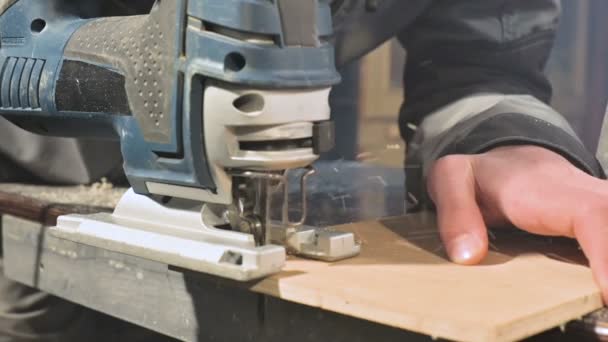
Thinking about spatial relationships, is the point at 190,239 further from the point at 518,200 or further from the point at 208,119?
the point at 518,200

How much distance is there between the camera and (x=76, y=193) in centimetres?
108

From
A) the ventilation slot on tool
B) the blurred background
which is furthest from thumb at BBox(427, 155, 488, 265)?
the blurred background

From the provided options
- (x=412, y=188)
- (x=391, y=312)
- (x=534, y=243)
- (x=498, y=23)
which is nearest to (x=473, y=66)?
(x=498, y=23)

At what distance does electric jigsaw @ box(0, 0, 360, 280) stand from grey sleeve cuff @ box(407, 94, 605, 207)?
0.23 m

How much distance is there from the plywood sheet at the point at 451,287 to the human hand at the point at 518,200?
0.02 meters

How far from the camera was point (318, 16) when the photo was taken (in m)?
0.66

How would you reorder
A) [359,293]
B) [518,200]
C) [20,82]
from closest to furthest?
1. [359,293]
2. [518,200]
3. [20,82]

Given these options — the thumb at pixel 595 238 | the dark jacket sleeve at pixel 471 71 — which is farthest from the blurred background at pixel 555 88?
the thumb at pixel 595 238

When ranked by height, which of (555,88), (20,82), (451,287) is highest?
(20,82)

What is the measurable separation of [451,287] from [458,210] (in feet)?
Answer: 0.47

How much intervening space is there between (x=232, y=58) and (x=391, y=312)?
0.78 feet

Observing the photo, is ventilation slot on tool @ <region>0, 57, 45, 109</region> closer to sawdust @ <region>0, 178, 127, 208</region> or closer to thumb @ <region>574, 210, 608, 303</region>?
sawdust @ <region>0, 178, 127, 208</region>

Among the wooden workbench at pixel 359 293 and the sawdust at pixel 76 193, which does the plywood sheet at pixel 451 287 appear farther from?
the sawdust at pixel 76 193

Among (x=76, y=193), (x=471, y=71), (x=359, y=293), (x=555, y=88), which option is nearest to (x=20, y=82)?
(x=76, y=193)
